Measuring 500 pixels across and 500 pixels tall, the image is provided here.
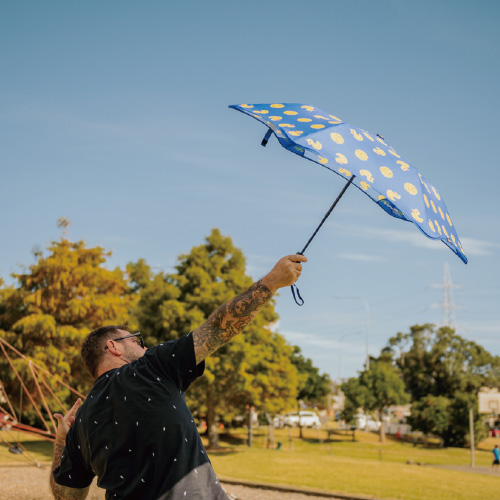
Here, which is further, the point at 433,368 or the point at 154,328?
the point at 433,368

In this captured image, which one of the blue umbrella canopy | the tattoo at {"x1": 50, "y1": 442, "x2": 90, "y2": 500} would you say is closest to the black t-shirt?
the tattoo at {"x1": 50, "y1": 442, "x2": 90, "y2": 500}

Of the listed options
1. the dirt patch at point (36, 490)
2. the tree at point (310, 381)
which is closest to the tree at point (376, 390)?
the tree at point (310, 381)

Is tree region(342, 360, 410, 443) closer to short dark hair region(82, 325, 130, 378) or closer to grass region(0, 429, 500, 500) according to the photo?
grass region(0, 429, 500, 500)

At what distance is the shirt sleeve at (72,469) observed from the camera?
3029mm

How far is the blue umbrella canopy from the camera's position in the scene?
3.74 meters

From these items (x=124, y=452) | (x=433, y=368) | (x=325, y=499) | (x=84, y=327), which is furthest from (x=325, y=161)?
(x=433, y=368)

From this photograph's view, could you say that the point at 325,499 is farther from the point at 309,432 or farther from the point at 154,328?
the point at 309,432

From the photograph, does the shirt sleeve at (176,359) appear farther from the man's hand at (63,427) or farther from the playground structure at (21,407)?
the playground structure at (21,407)

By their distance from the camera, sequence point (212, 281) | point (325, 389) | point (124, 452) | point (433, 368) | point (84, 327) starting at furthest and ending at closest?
1. point (433, 368)
2. point (325, 389)
3. point (212, 281)
4. point (84, 327)
5. point (124, 452)

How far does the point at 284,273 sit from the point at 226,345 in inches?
1085

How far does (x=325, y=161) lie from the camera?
3713 millimetres

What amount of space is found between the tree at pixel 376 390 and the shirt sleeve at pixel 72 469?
53835 millimetres

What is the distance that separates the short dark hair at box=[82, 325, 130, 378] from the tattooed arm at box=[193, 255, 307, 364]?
1.83 feet

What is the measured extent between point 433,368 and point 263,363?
111 ft
